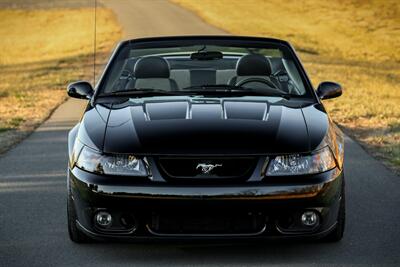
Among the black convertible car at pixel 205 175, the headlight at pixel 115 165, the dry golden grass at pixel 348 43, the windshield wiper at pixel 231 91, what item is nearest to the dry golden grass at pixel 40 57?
the dry golden grass at pixel 348 43

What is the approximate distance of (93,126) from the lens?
653cm

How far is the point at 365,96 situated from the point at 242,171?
1330 centimetres

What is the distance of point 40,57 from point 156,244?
3243cm

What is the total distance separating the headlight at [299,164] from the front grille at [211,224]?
0.89ft

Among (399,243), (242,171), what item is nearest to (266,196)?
(242,171)

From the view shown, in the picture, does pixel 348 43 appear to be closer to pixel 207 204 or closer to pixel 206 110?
pixel 206 110

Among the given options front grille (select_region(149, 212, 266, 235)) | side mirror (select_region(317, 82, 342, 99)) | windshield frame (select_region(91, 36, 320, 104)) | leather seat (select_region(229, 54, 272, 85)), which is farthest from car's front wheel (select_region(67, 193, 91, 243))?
side mirror (select_region(317, 82, 342, 99))

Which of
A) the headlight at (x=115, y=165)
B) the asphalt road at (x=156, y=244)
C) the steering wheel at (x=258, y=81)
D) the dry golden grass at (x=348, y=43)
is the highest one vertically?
the headlight at (x=115, y=165)

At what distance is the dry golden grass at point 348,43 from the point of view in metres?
14.6

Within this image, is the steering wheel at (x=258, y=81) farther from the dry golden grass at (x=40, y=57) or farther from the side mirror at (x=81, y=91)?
the dry golden grass at (x=40, y=57)

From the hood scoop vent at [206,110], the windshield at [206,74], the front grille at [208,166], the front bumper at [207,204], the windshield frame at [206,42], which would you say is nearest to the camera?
the front bumper at [207,204]

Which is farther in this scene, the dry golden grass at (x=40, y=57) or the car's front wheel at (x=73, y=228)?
the dry golden grass at (x=40, y=57)

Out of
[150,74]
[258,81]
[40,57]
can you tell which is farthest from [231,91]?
[40,57]

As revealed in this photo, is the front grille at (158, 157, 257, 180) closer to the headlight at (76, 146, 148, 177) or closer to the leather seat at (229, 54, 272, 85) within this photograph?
the headlight at (76, 146, 148, 177)
